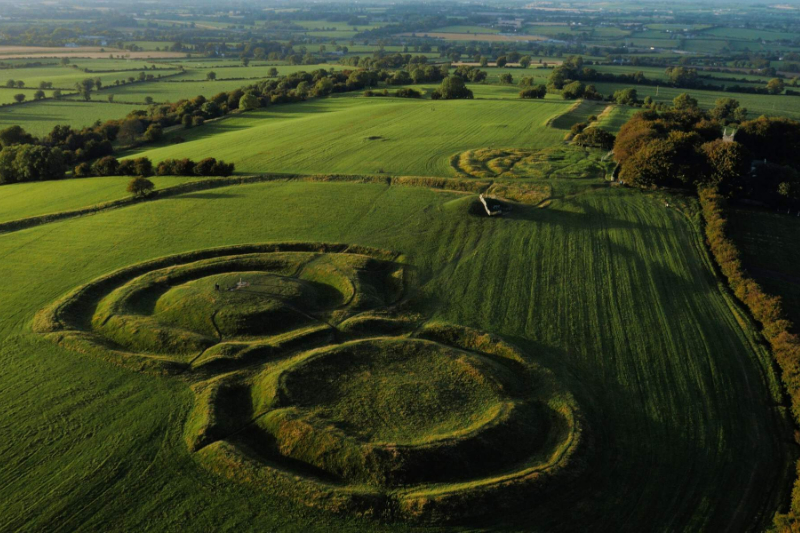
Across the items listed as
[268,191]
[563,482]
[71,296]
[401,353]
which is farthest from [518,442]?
[268,191]

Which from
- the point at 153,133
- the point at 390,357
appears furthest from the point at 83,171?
the point at 390,357

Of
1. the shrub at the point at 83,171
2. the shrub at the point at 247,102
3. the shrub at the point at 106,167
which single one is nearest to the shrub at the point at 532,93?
the shrub at the point at 247,102

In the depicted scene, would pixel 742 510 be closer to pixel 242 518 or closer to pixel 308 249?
pixel 242 518

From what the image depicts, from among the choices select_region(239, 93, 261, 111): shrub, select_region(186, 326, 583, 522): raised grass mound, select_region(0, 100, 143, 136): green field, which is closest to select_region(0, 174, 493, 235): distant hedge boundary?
select_region(186, 326, 583, 522): raised grass mound

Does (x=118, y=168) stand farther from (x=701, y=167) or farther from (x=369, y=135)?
(x=701, y=167)

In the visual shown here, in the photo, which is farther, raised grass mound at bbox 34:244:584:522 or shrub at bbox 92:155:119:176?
shrub at bbox 92:155:119:176

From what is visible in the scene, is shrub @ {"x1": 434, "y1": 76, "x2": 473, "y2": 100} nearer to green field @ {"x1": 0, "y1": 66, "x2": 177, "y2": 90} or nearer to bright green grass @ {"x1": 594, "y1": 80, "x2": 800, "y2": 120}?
bright green grass @ {"x1": 594, "y1": 80, "x2": 800, "y2": 120}

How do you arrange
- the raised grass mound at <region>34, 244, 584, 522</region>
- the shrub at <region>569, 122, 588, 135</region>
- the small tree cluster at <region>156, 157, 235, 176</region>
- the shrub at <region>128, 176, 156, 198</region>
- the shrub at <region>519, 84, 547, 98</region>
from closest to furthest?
the raised grass mound at <region>34, 244, 584, 522</region> → the shrub at <region>128, 176, 156, 198</region> → the small tree cluster at <region>156, 157, 235, 176</region> → the shrub at <region>569, 122, 588, 135</region> → the shrub at <region>519, 84, 547, 98</region>
